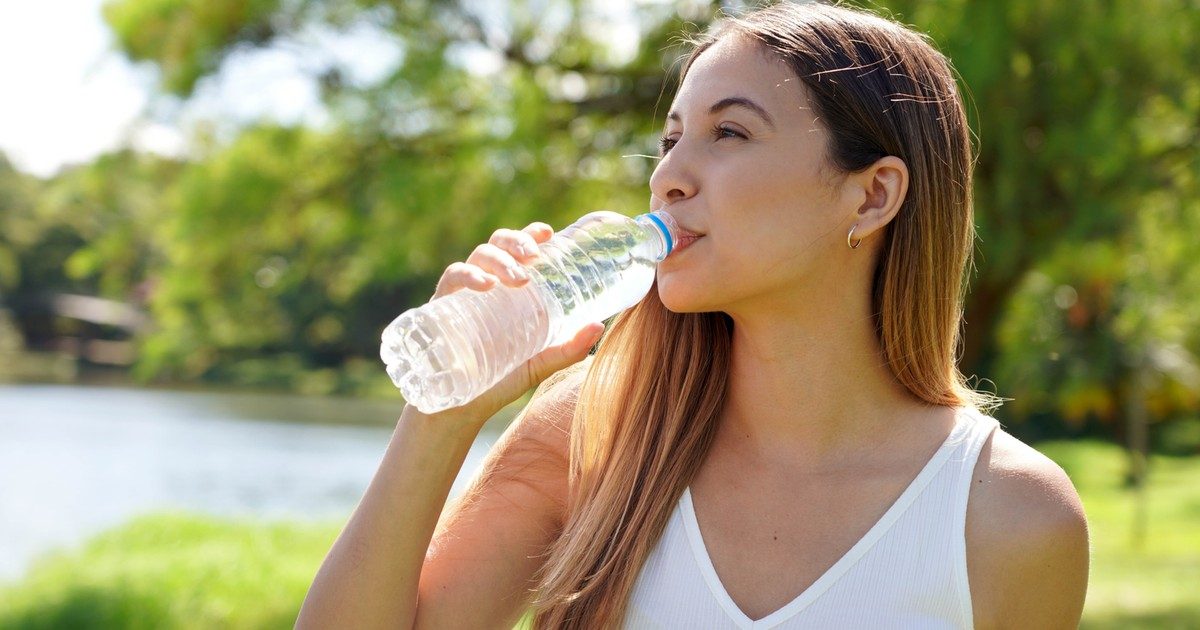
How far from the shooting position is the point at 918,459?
6.56 feet

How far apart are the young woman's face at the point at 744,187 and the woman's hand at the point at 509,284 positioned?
7.2 inches

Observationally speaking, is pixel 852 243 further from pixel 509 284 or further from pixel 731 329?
pixel 509 284

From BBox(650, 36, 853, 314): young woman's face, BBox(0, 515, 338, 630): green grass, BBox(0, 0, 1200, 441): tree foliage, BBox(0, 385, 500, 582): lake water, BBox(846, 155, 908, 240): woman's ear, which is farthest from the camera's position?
BBox(0, 385, 500, 582): lake water

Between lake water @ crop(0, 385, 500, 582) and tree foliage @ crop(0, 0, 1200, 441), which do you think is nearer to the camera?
tree foliage @ crop(0, 0, 1200, 441)

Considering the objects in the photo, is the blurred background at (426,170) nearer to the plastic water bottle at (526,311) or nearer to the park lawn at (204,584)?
the park lawn at (204,584)

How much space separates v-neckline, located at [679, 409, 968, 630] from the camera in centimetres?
186

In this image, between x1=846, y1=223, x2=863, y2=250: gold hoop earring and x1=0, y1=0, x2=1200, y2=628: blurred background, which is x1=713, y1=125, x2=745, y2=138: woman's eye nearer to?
x1=846, y1=223, x2=863, y2=250: gold hoop earring

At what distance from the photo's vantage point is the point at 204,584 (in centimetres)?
809

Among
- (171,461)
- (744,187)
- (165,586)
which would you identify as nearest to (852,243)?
(744,187)

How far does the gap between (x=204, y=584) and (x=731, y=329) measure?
677 centimetres

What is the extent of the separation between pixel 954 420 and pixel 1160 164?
6.12 meters

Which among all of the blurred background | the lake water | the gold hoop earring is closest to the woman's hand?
the gold hoop earring

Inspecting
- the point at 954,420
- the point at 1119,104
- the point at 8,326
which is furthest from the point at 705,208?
the point at 8,326

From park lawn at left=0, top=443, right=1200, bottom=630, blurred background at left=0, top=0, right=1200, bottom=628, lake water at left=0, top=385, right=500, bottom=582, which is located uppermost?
blurred background at left=0, top=0, right=1200, bottom=628
